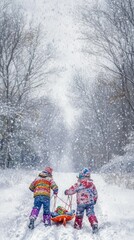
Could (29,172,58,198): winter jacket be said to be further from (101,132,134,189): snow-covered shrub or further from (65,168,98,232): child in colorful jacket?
(101,132,134,189): snow-covered shrub

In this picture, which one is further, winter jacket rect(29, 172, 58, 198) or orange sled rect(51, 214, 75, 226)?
winter jacket rect(29, 172, 58, 198)

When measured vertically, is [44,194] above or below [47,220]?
above

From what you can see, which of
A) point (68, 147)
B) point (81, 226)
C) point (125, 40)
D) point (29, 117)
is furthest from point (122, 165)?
point (68, 147)

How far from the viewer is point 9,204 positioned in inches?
396

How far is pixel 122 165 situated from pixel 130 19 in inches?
378

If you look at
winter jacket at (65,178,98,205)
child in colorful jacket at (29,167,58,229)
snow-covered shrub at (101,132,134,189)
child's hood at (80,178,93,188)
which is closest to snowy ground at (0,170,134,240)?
child in colorful jacket at (29,167,58,229)

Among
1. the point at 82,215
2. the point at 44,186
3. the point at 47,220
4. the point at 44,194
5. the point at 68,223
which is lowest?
the point at 68,223

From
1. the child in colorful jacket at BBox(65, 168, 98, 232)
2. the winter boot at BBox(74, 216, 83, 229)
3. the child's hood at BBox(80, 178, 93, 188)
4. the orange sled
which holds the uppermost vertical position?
the child's hood at BBox(80, 178, 93, 188)

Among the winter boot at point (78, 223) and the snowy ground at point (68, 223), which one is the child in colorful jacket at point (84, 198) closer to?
the winter boot at point (78, 223)

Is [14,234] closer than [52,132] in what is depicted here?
Yes

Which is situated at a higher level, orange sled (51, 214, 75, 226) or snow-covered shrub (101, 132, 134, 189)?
snow-covered shrub (101, 132, 134, 189)

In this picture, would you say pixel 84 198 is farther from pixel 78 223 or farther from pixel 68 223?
pixel 68 223

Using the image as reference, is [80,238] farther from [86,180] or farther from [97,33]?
[97,33]

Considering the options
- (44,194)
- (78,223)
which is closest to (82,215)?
(78,223)
